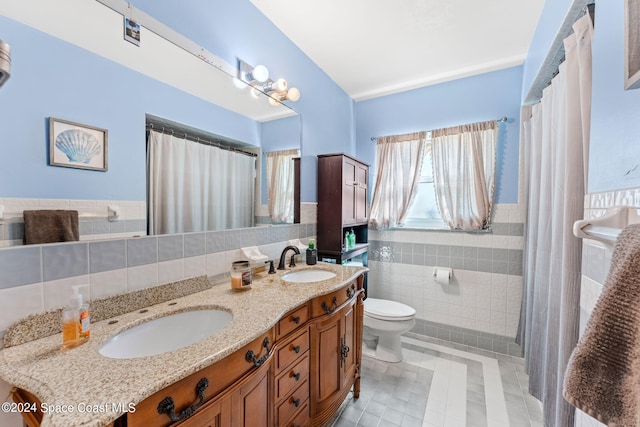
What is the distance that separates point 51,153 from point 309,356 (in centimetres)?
136

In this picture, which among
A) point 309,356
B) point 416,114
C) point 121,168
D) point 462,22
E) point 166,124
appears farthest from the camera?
point 416,114

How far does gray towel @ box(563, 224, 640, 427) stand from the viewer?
0.38 m

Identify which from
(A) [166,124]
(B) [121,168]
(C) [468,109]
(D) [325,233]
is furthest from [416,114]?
(B) [121,168]

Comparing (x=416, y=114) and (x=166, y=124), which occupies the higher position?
(x=416, y=114)

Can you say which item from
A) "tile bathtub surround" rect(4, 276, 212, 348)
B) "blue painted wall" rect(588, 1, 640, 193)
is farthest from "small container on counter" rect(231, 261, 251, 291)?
"blue painted wall" rect(588, 1, 640, 193)

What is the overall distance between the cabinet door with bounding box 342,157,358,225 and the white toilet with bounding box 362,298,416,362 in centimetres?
84

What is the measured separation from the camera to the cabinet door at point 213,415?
27.3 inches

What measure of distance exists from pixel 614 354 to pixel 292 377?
3.71ft

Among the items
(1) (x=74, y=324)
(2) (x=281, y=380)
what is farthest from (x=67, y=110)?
(2) (x=281, y=380)

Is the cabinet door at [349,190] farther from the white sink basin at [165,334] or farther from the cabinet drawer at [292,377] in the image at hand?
the white sink basin at [165,334]

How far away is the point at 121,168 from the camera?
1010 millimetres

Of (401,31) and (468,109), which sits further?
(468,109)

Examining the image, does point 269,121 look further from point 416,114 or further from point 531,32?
point 531,32

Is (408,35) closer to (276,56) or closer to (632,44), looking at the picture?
(276,56)
